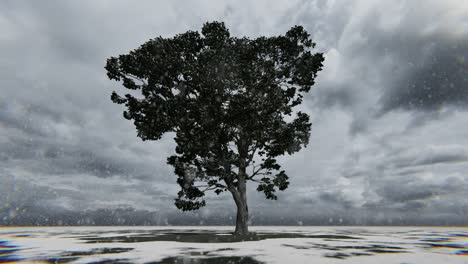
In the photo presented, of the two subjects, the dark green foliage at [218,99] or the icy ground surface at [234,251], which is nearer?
the icy ground surface at [234,251]

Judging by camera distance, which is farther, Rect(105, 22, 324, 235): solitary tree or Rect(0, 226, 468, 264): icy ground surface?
Rect(105, 22, 324, 235): solitary tree

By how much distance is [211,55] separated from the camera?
105 ft

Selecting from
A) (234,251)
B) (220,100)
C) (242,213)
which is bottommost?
(234,251)

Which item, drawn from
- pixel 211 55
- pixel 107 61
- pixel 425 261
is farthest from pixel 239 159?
pixel 425 261

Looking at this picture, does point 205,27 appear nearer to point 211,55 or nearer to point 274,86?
point 211,55

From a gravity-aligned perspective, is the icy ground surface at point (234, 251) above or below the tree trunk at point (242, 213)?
below

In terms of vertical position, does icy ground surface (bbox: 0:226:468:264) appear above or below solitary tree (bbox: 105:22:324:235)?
below

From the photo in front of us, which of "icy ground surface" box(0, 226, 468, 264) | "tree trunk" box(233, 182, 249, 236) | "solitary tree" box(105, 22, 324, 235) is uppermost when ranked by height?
"solitary tree" box(105, 22, 324, 235)

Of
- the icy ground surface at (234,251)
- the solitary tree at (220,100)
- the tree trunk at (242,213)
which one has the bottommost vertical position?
the icy ground surface at (234,251)

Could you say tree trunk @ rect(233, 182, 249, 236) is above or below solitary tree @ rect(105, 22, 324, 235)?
below

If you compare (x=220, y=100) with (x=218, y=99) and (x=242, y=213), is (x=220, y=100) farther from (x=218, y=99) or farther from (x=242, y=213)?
(x=242, y=213)

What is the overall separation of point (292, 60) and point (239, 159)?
12.8 meters

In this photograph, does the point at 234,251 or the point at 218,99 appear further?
the point at 218,99

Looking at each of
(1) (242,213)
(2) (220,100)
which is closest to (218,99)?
(2) (220,100)
